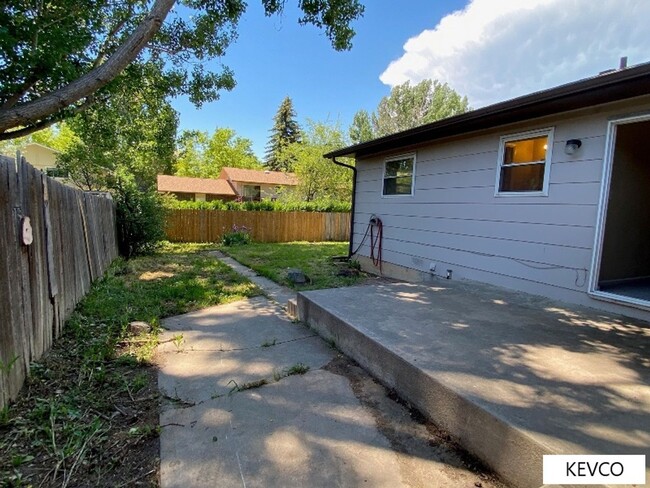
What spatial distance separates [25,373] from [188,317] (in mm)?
1994

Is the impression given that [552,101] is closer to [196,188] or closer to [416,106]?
[416,106]

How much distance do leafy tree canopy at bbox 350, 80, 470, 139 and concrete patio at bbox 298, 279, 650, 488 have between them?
2237cm

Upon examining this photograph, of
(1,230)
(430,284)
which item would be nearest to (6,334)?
(1,230)

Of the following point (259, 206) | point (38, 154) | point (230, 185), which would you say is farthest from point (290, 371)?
point (38, 154)

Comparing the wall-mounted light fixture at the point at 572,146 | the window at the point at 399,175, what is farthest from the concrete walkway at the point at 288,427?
the window at the point at 399,175

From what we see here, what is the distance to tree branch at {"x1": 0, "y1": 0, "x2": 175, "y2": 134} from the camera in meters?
3.56

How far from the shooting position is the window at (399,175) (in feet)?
21.3

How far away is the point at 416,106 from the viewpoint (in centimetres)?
2411

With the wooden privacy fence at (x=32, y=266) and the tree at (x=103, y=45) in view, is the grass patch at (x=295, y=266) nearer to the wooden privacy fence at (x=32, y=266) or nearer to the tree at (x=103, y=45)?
the wooden privacy fence at (x=32, y=266)

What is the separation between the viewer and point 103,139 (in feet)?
28.9

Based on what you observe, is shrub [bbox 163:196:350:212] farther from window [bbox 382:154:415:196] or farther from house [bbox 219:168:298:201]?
house [bbox 219:168:298:201]

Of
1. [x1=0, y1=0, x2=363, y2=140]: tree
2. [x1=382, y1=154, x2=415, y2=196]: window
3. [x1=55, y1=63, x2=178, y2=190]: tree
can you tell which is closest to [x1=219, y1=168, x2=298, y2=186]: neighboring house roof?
[x1=55, y1=63, x2=178, y2=190]: tree

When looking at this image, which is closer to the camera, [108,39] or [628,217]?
[628,217]

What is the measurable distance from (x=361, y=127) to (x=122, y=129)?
737 inches
